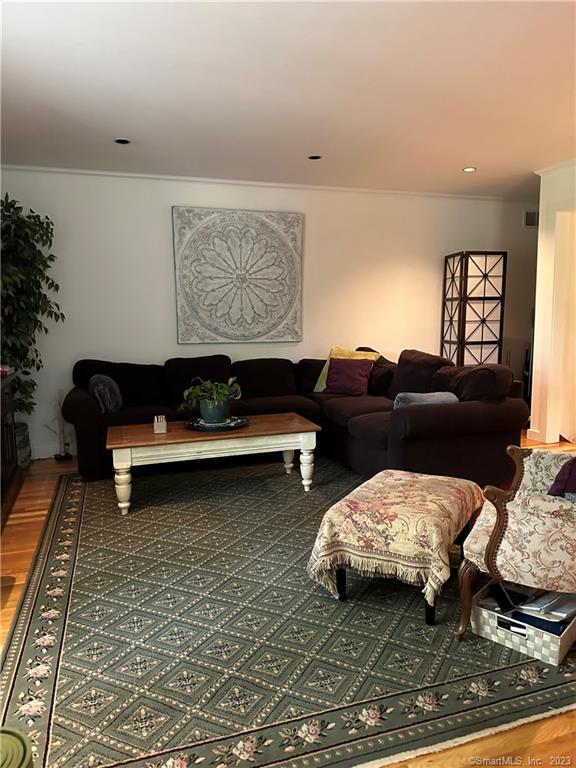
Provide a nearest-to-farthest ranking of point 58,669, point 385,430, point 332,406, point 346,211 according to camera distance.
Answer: point 58,669 < point 385,430 < point 332,406 < point 346,211

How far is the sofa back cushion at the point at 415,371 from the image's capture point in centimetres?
435

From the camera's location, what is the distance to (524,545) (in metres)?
1.88

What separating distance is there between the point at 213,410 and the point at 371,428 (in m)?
1.13

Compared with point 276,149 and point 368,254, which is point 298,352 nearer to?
point 368,254

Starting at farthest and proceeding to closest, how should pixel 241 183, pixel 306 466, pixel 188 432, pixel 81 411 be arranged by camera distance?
pixel 241 183
pixel 81 411
pixel 306 466
pixel 188 432

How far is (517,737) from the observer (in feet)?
5.28

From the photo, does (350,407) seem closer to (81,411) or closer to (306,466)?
(306,466)

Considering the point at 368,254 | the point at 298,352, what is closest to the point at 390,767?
the point at 298,352

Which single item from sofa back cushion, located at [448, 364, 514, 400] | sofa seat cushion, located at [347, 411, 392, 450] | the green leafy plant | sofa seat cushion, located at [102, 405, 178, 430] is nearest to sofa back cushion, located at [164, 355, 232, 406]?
sofa seat cushion, located at [102, 405, 178, 430]

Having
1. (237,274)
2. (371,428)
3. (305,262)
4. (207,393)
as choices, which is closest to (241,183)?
(237,274)

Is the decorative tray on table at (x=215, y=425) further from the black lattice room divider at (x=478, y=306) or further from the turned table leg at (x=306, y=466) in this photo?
the black lattice room divider at (x=478, y=306)

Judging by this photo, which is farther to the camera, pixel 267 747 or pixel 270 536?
pixel 270 536

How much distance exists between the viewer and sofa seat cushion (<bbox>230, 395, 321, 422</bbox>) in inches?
176

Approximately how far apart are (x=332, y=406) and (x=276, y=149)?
211 centimetres
